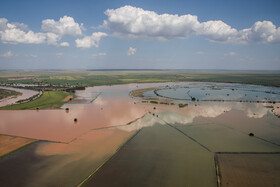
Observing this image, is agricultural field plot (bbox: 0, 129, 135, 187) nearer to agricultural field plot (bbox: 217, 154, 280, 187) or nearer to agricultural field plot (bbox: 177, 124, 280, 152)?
agricultural field plot (bbox: 177, 124, 280, 152)

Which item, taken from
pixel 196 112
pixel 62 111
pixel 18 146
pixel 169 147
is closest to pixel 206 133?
pixel 169 147

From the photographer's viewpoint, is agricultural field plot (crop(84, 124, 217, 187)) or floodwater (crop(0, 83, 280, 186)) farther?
floodwater (crop(0, 83, 280, 186))

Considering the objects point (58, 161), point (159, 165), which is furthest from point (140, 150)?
point (58, 161)

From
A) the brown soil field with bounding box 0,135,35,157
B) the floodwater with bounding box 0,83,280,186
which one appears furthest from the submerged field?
the brown soil field with bounding box 0,135,35,157

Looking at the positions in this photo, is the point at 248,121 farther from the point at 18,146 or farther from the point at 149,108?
the point at 18,146

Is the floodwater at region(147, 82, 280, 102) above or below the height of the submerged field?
above

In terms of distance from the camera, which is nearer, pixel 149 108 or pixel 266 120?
pixel 266 120

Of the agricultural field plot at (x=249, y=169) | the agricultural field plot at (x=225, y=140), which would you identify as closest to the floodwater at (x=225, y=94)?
the agricultural field plot at (x=225, y=140)

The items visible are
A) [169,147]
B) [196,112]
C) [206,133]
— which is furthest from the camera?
[196,112]
